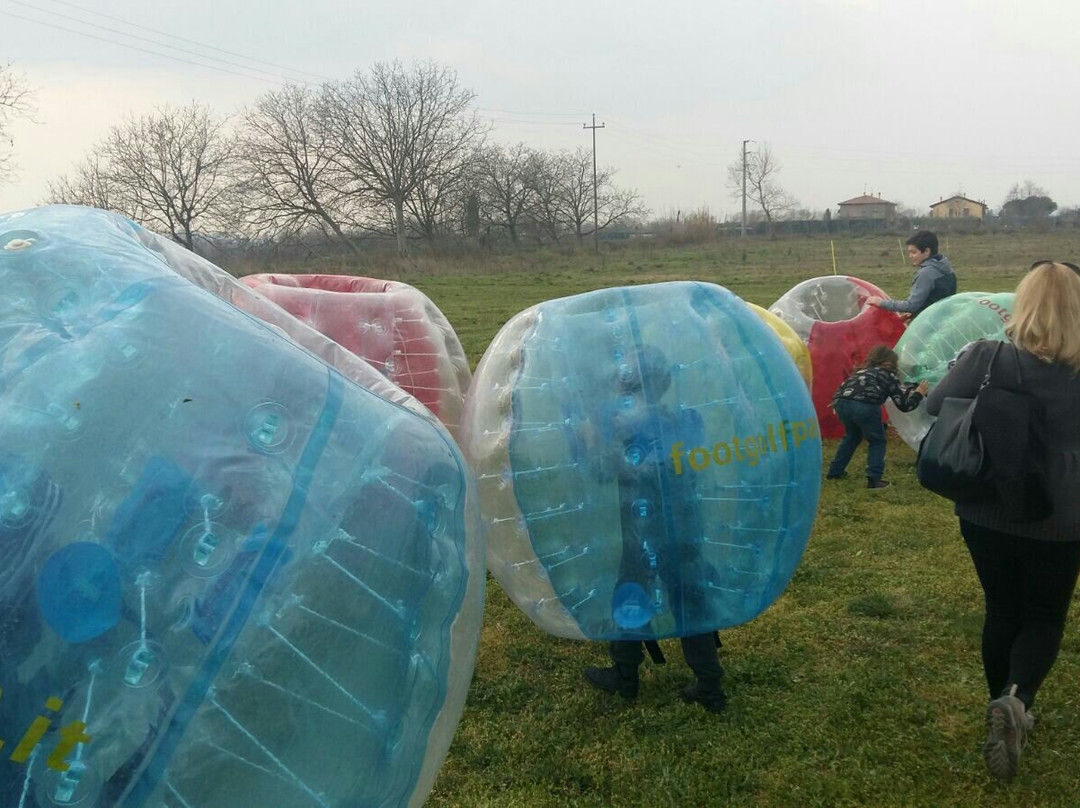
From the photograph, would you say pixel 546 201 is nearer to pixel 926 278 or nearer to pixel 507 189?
pixel 507 189

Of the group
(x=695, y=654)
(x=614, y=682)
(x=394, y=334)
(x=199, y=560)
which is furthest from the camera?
(x=394, y=334)

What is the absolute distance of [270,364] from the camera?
5.76 feet

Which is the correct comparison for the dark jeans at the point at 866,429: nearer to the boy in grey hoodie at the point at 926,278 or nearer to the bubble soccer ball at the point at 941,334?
the bubble soccer ball at the point at 941,334

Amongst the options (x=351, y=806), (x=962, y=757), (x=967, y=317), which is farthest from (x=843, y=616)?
(x=351, y=806)

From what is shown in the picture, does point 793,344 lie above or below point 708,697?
above

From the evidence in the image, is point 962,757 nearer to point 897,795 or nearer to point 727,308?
point 897,795

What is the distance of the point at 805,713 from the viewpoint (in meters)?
3.64

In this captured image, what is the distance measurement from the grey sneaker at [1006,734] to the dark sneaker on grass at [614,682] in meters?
1.35

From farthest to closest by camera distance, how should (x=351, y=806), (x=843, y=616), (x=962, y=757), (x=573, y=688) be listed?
(x=843, y=616) < (x=573, y=688) < (x=962, y=757) < (x=351, y=806)

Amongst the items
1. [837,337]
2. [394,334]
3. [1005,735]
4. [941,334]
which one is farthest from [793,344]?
[1005,735]

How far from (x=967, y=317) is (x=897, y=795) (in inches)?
168

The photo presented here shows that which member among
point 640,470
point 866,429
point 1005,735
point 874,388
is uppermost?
point 640,470

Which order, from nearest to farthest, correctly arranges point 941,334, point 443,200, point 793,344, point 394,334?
point 394,334 → point 941,334 → point 793,344 → point 443,200

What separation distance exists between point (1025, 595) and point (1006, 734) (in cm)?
49
